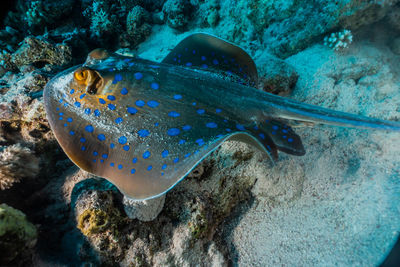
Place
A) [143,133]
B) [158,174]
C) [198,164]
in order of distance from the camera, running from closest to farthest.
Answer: [158,174] → [143,133] → [198,164]

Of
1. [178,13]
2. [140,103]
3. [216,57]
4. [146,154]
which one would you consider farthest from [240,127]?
[178,13]

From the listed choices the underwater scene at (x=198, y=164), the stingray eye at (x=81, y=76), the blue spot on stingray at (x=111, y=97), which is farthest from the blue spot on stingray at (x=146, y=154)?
the stingray eye at (x=81, y=76)

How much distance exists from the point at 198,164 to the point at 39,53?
232 inches

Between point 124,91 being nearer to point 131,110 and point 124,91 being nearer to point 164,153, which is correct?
point 131,110

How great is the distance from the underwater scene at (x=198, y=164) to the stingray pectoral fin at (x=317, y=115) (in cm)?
2

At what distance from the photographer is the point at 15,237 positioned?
212 cm

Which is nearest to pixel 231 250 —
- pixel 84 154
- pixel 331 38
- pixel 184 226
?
pixel 184 226

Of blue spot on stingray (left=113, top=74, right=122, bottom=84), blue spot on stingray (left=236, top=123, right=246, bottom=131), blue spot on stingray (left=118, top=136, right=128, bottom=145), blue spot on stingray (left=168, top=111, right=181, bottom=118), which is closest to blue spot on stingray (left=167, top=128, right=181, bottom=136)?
blue spot on stingray (left=168, top=111, right=181, bottom=118)

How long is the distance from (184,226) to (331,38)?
5862 mm

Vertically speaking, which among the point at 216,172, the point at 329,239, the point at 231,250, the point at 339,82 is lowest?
the point at 231,250

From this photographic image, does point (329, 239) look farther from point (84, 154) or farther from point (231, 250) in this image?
point (84, 154)

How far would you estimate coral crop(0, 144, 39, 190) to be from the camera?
9.00 feet

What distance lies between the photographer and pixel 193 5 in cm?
864

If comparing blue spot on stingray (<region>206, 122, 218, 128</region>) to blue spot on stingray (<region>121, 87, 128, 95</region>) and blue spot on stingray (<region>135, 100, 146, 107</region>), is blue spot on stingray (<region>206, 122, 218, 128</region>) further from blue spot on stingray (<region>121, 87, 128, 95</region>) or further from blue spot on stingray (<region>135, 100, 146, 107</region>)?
blue spot on stingray (<region>121, 87, 128, 95</region>)
